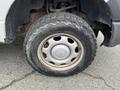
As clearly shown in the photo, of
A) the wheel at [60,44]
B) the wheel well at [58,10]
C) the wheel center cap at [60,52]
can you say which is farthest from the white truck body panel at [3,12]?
the wheel center cap at [60,52]

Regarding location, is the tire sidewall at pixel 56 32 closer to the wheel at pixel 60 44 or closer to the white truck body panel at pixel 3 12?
the wheel at pixel 60 44

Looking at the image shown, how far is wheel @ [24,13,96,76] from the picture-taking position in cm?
319

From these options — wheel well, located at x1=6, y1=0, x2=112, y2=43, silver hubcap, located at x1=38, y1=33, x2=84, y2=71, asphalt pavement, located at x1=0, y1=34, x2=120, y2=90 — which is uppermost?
wheel well, located at x1=6, y1=0, x2=112, y2=43

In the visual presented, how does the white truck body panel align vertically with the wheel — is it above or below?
above

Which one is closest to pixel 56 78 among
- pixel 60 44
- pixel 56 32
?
pixel 60 44

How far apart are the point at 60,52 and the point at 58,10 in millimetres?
563

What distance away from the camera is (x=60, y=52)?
3.35 m

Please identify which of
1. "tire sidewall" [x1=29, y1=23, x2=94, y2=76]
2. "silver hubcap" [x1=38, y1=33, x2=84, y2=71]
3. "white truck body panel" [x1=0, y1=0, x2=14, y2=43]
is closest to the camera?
"white truck body panel" [x1=0, y1=0, x2=14, y2=43]

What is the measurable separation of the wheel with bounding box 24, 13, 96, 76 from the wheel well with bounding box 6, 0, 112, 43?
0.75 feet

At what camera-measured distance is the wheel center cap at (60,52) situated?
10.9 feet

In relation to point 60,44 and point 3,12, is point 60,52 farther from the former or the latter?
point 3,12

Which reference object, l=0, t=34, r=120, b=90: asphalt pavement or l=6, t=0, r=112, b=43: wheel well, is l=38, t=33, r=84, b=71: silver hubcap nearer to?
l=0, t=34, r=120, b=90: asphalt pavement

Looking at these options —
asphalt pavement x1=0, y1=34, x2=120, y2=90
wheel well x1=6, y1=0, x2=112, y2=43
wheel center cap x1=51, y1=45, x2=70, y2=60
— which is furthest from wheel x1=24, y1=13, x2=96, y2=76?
wheel well x1=6, y1=0, x2=112, y2=43

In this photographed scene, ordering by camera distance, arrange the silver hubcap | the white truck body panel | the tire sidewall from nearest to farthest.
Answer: the white truck body panel < the tire sidewall < the silver hubcap
